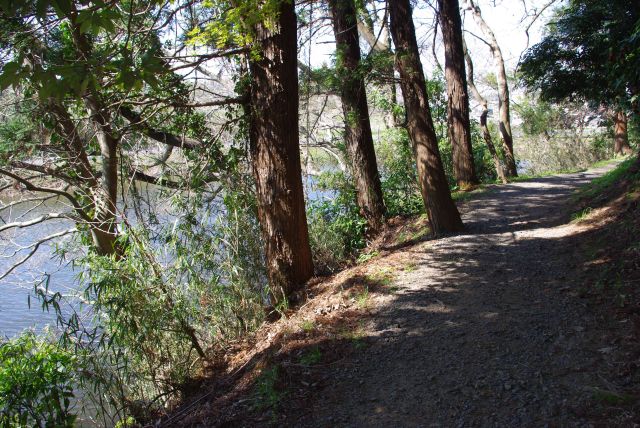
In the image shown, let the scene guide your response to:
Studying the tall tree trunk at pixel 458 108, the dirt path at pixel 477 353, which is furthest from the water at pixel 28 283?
the dirt path at pixel 477 353

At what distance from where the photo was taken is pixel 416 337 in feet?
15.4

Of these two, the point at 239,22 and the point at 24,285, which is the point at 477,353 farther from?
the point at 24,285

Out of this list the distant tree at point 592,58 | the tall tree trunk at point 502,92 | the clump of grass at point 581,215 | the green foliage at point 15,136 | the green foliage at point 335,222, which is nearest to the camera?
the distant tree at point 592,58

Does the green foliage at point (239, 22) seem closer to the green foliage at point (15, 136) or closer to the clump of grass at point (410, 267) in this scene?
the clump of grass at point (410, 267)

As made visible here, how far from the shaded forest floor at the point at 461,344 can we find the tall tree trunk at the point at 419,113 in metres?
0.83

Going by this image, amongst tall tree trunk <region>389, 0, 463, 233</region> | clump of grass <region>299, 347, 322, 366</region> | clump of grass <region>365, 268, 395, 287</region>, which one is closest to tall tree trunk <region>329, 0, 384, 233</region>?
tall tree trunk <region>389, 0, 463, 233</region>

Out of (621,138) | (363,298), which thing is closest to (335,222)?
(363,298)

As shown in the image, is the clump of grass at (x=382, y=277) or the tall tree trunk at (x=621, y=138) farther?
the tall tree trunk at (x=621, y=138)

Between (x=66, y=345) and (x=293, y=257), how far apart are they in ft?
9.34

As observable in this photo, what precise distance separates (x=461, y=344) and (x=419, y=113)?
4110 mm

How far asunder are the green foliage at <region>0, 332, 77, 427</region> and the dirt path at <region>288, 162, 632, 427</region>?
2.44m

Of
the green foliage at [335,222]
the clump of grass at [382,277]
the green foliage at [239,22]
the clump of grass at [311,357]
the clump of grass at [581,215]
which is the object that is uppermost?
the green foliage at [239,22]

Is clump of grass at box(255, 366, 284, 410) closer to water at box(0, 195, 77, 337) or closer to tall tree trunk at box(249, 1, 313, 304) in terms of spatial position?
tall tree trunk at box(249, 1, 313, 304)

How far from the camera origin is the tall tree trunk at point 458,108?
1220cm
